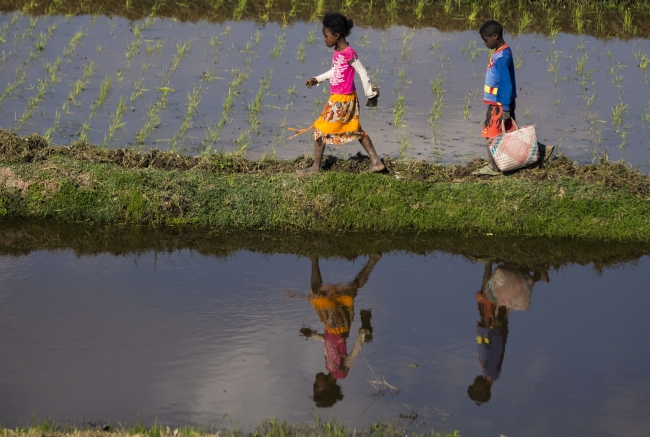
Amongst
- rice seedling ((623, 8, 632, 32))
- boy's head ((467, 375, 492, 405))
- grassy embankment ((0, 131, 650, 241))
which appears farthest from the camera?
rice seedling ((623, 8, 632, 32))

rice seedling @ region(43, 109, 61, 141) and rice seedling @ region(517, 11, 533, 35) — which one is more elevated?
rice seedling @ region(517, 11, 533, 35)

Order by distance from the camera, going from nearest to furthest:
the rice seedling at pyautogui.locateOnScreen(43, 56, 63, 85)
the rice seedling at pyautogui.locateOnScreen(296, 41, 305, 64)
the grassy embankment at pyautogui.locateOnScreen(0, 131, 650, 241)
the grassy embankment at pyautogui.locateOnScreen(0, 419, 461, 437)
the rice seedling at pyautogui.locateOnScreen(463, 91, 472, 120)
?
the grassy embankment at pyautogui.locateOnScreen(0, 419, 461, 437), the grassy embankment at pyautogui.locateOnScreen(0, 131, 650, 241), the rice seedling at pyautogui.locateOnScreen(463, 91, 472, 120), the rice seedling at pyautogui.locateOnScreen(43, 56, 63, 85), the rice seedling at pyautogui.locateOnScreen(296, 41, 305, 64)

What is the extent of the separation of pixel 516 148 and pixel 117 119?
134 inches

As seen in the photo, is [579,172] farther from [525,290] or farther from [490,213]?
[525,290]

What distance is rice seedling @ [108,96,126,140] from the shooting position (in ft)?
23.1

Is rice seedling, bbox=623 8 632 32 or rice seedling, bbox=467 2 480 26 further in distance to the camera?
rice seedling, bbox=467 2 480 26

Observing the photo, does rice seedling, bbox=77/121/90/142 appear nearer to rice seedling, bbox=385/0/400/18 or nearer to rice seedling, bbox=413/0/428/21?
rice seedling, bbox=385/0/400/18

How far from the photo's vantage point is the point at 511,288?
4.72 m

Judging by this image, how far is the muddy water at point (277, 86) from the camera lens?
707cm

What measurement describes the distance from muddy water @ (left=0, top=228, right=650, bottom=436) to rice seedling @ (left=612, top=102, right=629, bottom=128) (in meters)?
2.68

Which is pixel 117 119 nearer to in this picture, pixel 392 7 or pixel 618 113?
pixel 618 113

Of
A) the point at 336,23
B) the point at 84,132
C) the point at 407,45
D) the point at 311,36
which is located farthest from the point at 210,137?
the point at 407,45

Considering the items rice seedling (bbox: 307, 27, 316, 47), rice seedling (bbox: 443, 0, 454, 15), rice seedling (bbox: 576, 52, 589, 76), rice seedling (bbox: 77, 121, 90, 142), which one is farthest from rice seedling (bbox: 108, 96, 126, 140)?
rice seedling (bbox: 443, 0, 454, 15)

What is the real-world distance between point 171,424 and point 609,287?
269cm
